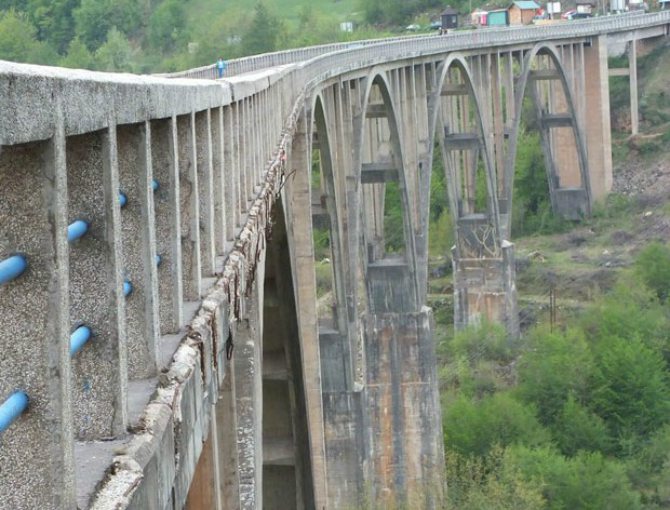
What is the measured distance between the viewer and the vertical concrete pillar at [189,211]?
22.9 feet

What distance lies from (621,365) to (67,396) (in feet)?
127

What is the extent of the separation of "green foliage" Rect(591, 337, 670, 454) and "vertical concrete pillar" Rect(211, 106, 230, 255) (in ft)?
102

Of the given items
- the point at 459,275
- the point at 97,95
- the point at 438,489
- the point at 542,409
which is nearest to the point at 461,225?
the point at 459,275

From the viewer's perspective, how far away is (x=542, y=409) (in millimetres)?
41719

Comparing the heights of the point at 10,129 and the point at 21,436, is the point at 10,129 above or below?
above

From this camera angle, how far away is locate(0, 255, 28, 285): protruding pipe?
3.25 meters

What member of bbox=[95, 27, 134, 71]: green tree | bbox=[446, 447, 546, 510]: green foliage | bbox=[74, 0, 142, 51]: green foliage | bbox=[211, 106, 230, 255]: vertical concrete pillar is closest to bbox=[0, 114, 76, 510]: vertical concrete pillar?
bbox=[211, 106, 230, 255]: vertical concrete pillar

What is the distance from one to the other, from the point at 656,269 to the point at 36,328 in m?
49.0

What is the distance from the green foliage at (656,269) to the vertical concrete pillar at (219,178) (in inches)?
1647

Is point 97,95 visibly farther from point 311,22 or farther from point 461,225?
point 311,22

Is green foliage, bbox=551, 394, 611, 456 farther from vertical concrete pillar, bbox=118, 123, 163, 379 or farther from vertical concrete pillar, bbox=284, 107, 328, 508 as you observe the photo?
vertical concrete pillar, bbox=118, 123, 163, 379

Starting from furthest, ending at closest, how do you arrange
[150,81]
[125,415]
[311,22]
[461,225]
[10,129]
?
[311,22] → [461,225] → [150,81] → [125,415] → [10,129]

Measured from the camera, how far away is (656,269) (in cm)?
5116

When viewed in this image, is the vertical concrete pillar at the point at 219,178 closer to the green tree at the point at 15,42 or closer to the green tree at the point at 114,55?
the green tree at the point at 114,55
